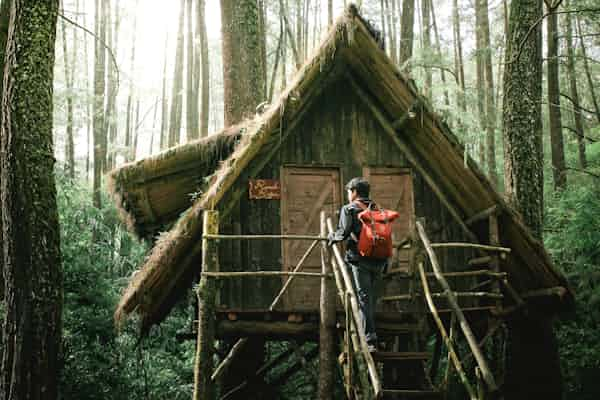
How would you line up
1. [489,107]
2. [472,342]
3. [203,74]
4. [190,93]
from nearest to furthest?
[472,342]
[489,107]
[203,74]
[190,93]

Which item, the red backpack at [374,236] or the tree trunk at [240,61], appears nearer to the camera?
the red backpack at [374,236]

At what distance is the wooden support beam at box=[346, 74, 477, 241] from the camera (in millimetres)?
10617

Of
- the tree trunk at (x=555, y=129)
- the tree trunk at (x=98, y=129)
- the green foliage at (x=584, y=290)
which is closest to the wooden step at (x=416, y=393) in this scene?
A: the green foliage at (x=584, y=290)

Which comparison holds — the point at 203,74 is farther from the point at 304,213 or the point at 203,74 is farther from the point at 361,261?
the point at 361,261

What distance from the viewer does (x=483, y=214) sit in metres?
10.0

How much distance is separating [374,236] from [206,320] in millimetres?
2300

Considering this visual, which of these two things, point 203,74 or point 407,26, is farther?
point 203,74

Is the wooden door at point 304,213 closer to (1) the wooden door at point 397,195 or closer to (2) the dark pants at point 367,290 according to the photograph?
(1) the wooden door at point 397,195

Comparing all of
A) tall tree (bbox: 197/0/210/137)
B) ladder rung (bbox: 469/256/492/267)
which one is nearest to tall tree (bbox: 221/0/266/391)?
ladder rung (bbox: 469/256/492/267)

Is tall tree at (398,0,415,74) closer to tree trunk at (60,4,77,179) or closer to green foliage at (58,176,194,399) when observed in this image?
tree trunk at (60,4,77,179)

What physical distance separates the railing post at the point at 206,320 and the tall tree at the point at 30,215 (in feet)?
6.06

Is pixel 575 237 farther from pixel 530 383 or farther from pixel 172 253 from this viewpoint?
pixel 172 253

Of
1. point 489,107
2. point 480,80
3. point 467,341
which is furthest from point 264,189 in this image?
point 480,80

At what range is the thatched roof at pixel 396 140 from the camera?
8.62 meters
